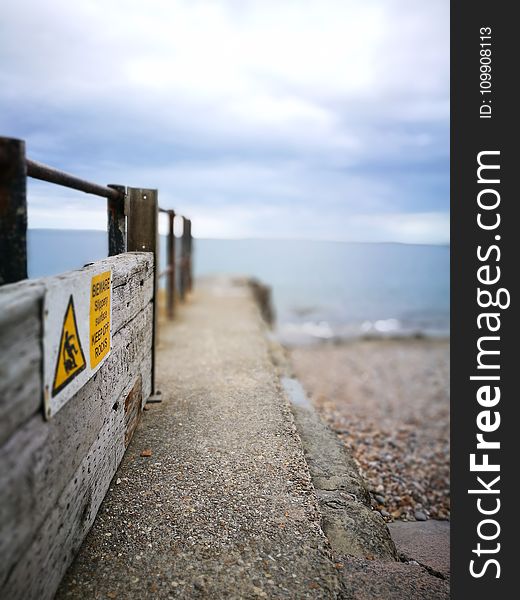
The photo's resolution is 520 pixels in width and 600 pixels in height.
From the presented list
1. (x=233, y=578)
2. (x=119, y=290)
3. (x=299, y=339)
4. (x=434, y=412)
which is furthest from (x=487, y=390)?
(x=299, y=339)

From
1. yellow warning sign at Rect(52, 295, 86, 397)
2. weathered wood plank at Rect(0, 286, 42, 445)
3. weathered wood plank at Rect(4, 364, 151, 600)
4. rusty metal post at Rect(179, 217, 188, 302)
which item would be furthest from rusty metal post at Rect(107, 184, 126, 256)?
rusty metal post at Rect(179, 217, 188, 302)

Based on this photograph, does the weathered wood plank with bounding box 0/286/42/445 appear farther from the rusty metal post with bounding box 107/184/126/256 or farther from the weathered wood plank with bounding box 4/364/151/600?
the rusty metal post with bounding box 107/184/126/256

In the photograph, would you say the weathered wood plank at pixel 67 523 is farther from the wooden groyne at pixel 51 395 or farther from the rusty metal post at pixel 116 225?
the rusty metal post at pixel 116 225

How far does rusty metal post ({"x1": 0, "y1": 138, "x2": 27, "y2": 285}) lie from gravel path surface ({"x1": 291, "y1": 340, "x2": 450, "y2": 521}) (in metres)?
2.46

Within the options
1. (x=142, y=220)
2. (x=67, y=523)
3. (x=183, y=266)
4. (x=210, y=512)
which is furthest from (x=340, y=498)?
(x=183, y=266)

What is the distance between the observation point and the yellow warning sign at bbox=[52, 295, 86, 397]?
1.55m

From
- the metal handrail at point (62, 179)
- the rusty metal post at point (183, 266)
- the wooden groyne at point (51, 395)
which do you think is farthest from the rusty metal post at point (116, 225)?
the rusty metal post at point (183, 266)

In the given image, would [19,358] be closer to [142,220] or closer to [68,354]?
[68,354]

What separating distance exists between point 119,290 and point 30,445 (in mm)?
1207

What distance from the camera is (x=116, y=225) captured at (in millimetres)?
3109

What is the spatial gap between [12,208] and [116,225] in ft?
5.27

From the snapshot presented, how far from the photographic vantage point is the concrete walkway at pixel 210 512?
5.73 feet

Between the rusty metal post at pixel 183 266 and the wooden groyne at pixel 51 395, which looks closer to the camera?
the wooden groyne at pixel 51 395

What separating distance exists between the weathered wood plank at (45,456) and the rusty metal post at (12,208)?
0.54 metres
